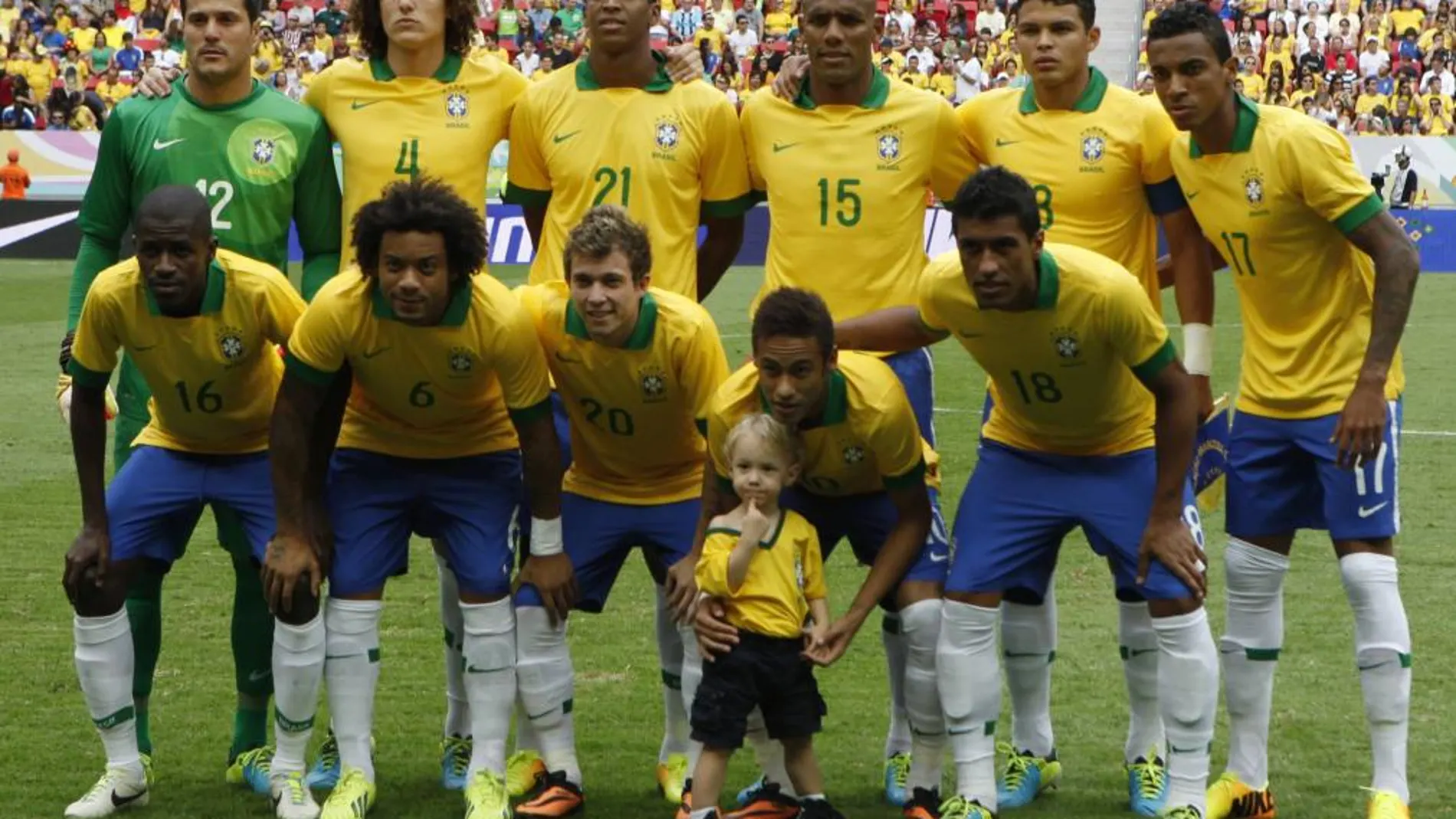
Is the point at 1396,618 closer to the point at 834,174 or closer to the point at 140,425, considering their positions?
the point at 834,174

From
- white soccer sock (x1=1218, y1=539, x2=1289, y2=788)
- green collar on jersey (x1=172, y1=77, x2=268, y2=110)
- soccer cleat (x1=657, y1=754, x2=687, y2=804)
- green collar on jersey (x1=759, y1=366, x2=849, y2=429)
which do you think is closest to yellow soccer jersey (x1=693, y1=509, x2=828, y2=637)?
green collar on jersey (x1=759, y1=366, x2=849, y2=429)

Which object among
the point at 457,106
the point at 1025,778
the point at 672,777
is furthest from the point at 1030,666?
the point at 457,106

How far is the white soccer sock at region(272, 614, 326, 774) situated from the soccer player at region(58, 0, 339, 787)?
472 millimetres

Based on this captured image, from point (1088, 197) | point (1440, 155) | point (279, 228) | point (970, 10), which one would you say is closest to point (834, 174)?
point (1088, 197)

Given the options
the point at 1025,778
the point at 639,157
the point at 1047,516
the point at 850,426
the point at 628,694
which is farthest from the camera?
the point at 628,694

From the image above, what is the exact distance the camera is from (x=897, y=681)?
246 inches

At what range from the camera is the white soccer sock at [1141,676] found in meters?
6.23

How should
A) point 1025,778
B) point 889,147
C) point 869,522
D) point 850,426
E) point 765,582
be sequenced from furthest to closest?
1. point 889,147
2. point 1025,778
3. point 869,522
4. point 850,426
5. point 765,582

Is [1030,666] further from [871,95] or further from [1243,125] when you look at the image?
[871,95]

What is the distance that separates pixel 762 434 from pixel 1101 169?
60.8 inches

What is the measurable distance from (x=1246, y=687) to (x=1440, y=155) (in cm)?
2238

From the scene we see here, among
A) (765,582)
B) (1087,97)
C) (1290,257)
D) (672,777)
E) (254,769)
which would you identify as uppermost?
(1087,97)

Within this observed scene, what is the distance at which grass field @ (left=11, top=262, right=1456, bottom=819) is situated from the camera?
6238 mm

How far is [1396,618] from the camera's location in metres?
5.83
